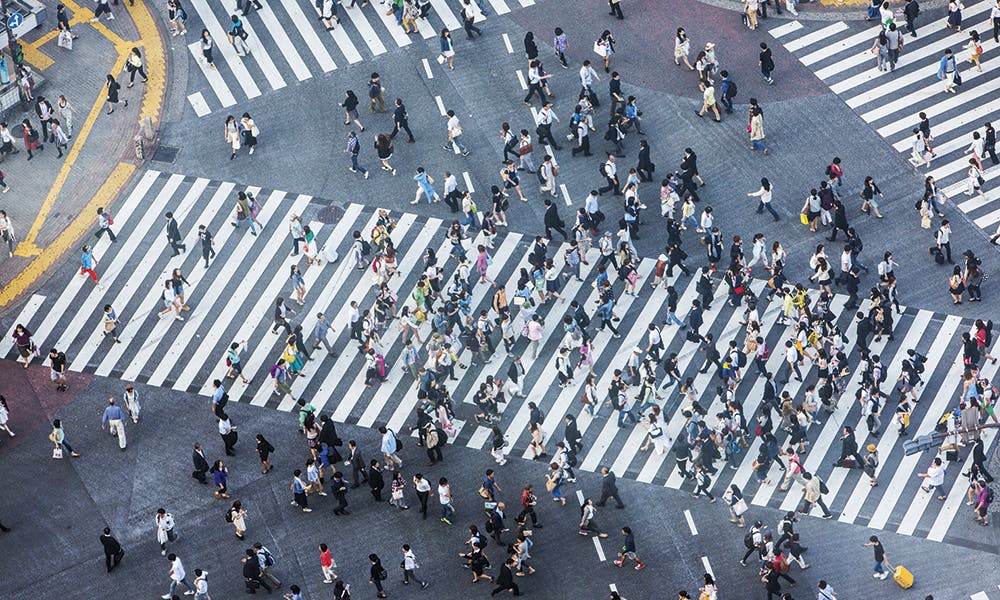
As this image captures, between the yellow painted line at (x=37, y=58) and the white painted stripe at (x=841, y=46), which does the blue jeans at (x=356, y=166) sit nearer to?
the yellow painted line at (x=37, y=58)

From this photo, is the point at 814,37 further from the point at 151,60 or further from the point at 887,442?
the point at 151,60

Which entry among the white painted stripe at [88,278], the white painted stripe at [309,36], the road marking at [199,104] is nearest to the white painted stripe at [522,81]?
Result: the white painted stripe at [309,36]

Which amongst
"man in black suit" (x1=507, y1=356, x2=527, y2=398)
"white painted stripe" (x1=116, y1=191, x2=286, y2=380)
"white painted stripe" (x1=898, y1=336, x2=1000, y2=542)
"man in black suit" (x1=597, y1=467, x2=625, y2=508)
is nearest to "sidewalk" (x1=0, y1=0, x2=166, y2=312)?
"white painted stripe" (x1=116, y1=191, x2=286, y2=380)

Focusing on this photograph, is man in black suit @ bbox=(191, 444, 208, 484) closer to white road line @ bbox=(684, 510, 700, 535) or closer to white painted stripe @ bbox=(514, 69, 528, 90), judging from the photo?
white road line @ bbox=(684, 510, 700, 535)

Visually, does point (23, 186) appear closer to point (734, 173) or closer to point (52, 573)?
point (52, 573)

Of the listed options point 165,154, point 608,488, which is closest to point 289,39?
point 165,154

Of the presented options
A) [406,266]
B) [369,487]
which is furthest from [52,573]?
[406,266]

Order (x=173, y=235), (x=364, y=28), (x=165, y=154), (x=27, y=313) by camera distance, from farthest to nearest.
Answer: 1. (x=364, y=28)
2. (x=165, y=154)
3. (x=173, y=235)
4. (x=27, y=313)
